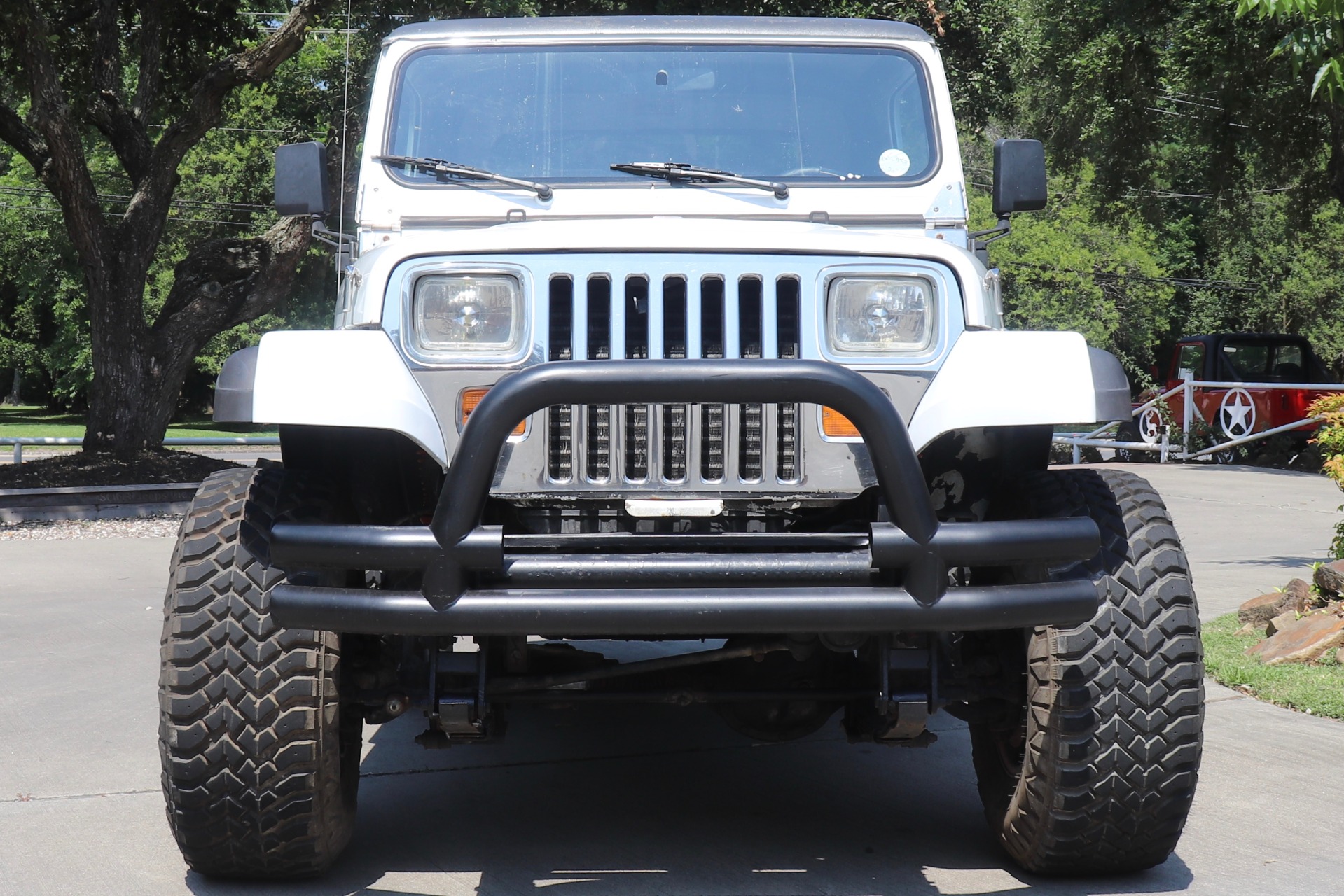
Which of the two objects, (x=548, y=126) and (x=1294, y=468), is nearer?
(x=548, y=126)

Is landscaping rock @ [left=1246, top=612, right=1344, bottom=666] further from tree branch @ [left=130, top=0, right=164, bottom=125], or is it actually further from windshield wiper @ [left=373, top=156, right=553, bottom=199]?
tree branch @ [left=130, top=0, right=164, bottom=125]

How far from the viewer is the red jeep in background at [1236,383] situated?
63.6 feet

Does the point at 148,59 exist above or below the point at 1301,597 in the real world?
above

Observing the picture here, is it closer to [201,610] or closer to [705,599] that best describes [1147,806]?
[705,599]

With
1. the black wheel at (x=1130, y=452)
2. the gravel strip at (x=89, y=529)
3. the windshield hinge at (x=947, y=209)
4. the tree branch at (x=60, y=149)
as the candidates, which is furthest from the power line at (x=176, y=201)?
the windshield hinge at (x=947, y=209)

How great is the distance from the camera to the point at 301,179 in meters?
4.49

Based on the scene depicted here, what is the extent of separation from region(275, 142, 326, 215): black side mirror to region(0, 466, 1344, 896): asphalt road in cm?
190

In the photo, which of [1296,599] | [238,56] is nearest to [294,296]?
[238,56]

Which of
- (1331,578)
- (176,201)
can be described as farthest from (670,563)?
(176,201)

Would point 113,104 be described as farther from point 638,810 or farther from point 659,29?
point 638,810

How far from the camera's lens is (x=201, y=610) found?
3.21 metres

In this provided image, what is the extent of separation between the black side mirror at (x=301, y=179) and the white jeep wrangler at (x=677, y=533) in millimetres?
882

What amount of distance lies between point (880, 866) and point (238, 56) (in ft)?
42.8

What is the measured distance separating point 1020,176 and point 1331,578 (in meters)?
2.96
